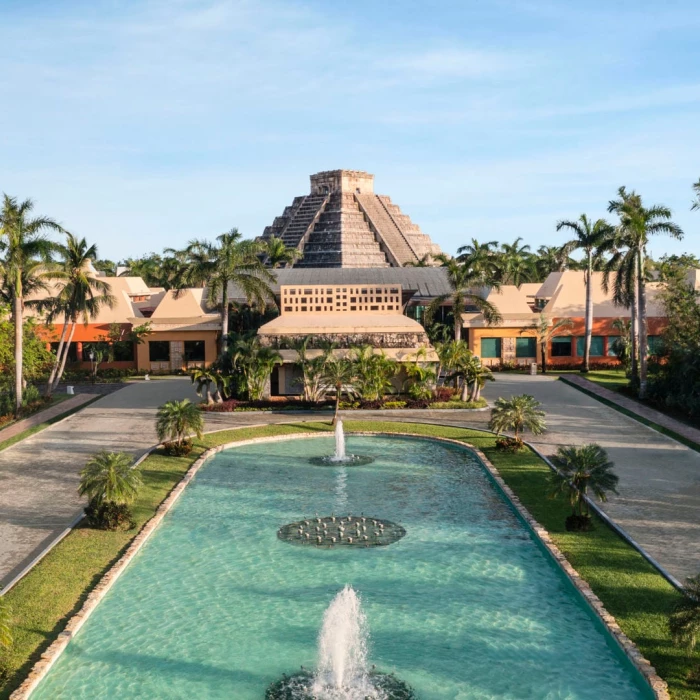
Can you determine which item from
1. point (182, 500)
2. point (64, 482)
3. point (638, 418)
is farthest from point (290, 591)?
point (638, 418)

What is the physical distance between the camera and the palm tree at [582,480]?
18531mm

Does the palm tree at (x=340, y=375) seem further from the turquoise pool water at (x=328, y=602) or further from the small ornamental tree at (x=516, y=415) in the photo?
the turquoise pool water at (x=328, y=602)

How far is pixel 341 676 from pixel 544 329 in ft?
147

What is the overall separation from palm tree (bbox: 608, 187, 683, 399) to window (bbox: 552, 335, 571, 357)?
1539 cm

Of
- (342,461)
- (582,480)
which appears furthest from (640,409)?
(582,480)

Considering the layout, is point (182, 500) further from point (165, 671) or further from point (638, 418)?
point (638, 418)

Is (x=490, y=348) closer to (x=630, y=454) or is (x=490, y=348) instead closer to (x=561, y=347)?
(x=561, y=347)

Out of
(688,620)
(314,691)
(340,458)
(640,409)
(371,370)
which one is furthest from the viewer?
(371,370)

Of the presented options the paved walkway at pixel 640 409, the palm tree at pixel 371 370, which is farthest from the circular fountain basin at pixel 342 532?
the palm tree at pixel 371 370

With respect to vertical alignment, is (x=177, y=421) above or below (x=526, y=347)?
below

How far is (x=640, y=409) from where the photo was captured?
36500 mm

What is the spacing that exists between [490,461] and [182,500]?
1034 centimetres

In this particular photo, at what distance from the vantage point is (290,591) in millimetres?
15719

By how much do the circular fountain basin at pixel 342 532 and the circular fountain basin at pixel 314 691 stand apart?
233 inches
